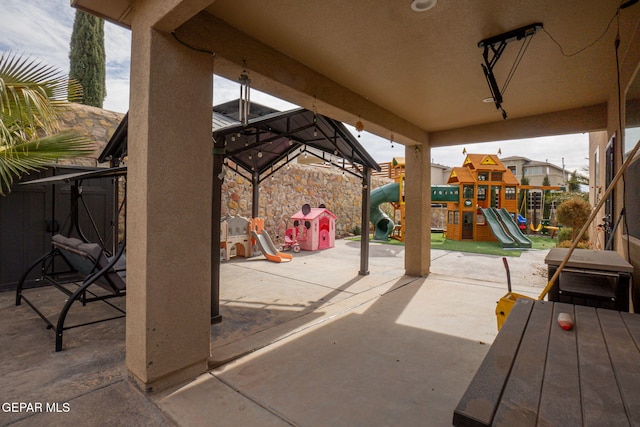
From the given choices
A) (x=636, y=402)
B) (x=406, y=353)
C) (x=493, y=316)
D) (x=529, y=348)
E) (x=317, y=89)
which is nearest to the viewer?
(x=636, y=402)

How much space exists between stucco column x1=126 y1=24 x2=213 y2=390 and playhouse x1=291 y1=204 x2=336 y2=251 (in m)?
6.80

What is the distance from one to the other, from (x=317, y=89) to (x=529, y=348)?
303cm

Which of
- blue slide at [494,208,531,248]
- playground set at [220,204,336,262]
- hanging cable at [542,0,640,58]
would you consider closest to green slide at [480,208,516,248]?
blue slide at [494,208,531,248]

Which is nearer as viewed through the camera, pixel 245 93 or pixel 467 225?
pixel 245 93

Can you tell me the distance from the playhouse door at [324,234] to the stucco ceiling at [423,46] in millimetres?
5509

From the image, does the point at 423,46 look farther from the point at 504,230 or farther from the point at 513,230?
the point at 513,230

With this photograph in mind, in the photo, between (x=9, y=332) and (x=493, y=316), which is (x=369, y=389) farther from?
(x=9, y=332)

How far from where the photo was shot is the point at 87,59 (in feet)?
32.0

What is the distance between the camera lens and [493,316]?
3768 millimetres

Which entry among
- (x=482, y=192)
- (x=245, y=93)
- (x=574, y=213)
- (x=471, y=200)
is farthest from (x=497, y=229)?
(x=245, y=93)

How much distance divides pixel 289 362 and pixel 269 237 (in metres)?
5.46

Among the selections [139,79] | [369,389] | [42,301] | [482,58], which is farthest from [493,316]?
[42,301]

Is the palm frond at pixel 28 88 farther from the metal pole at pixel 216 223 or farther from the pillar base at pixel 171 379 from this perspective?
the pillar base at pixel 171 379

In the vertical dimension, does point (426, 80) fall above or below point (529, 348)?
→ above
